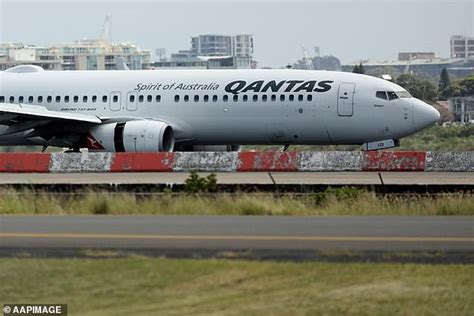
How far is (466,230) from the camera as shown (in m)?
20.1

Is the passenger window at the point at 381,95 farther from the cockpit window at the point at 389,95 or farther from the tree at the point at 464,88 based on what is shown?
the tree at the point at 464,88

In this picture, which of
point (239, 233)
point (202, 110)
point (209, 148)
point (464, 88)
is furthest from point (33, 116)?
point (464, 88)

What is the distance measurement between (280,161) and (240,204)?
452 inches

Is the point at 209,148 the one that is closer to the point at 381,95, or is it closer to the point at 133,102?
the point at 133,102

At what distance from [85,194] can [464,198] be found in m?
7.33

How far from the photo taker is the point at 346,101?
40.8 m

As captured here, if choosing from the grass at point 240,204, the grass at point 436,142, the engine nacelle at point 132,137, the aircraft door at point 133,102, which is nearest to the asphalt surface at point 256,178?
the grass at point 240,204

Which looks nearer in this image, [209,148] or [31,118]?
[31,118]

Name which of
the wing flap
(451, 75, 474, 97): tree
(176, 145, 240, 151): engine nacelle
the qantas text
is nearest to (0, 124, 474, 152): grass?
(176, 145, 240, 151): engine nacelle

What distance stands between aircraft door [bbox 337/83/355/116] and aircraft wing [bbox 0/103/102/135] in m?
7.69

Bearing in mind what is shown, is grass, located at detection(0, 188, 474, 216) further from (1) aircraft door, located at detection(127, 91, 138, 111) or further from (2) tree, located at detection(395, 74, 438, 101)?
(2) tree, located at detection(395, 74, 438, 101)

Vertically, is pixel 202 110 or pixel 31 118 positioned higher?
pixel 202 110

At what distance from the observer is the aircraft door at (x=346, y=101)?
40688mm

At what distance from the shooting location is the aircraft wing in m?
42.3
